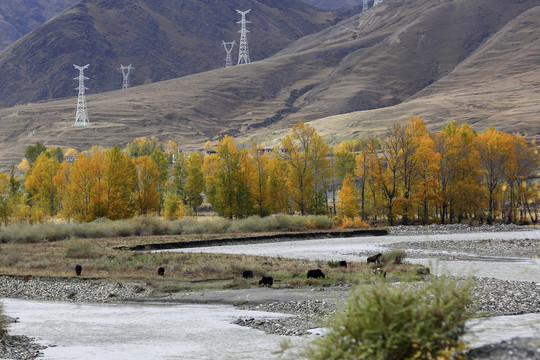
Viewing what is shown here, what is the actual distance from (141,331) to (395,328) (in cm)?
1680

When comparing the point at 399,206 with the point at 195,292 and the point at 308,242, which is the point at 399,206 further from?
the point at 195,292

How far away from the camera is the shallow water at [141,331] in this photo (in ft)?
69.8

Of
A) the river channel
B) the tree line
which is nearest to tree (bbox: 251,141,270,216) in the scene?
the tree line

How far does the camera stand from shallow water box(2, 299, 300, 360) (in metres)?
21.3

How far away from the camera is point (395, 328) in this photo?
33.2ft

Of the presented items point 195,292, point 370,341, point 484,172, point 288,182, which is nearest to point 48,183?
point 288,182

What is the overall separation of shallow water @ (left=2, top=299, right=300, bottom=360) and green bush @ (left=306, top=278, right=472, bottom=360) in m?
9.05

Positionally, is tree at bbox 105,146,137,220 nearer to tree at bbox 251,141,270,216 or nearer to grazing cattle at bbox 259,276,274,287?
tree at bbox 251,141,270,216

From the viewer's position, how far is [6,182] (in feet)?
357

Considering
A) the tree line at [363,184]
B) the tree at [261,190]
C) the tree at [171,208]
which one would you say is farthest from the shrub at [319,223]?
the tree at [171,208]

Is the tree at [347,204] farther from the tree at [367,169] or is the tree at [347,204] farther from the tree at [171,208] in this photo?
the tree at [171,208]

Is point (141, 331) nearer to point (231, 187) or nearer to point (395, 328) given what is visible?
point (395, 328)

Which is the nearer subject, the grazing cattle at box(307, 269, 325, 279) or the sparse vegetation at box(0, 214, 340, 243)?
the grazing cattle at box(307, 269, 325, 279)

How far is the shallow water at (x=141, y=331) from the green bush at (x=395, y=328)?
905cm
